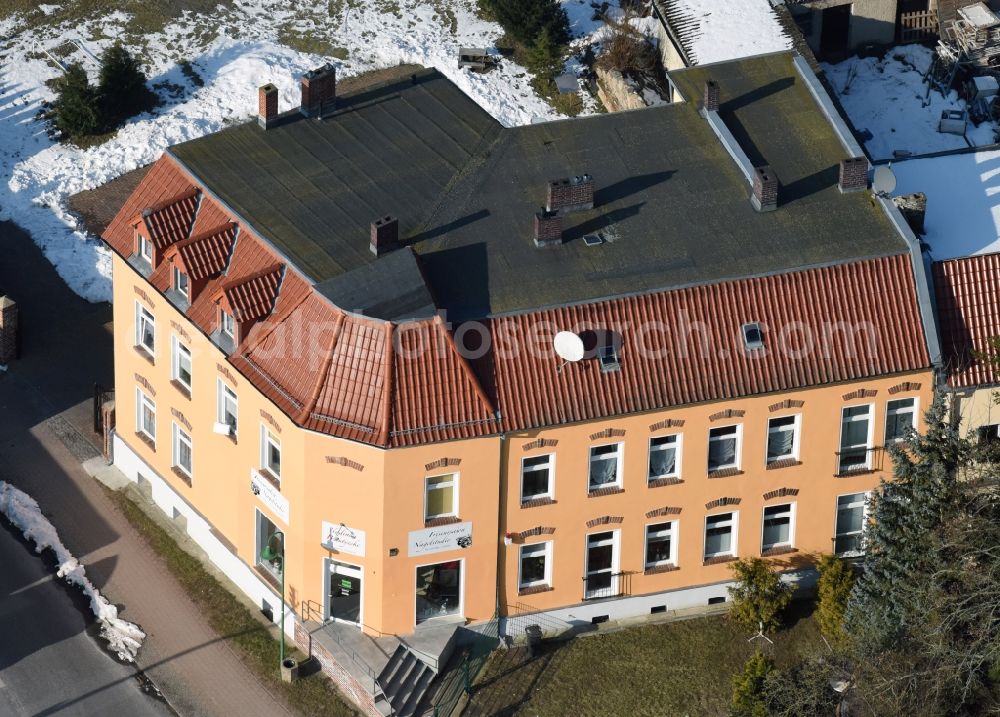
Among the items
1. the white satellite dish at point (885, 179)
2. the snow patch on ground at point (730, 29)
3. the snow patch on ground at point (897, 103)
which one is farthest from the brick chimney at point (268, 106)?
the snow patch on ground at point (897, 103)

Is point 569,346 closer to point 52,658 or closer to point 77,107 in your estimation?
point 52,658

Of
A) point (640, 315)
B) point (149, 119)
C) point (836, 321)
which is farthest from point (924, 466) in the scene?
point (149, 119)

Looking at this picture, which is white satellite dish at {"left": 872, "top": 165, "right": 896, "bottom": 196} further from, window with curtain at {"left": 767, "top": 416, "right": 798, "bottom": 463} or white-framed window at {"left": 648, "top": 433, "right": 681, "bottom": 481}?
white-framed window at {"left": 648, "top": 433, "right": 681, "bottom": 481}

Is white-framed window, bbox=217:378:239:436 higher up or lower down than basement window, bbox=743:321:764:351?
lower down

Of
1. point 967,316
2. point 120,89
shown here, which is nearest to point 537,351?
point 967,316

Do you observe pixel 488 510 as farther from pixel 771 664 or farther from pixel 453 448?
pixel 771 664

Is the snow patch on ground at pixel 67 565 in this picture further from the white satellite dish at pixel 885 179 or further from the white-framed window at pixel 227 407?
the white satellite dish at pixel 885 179

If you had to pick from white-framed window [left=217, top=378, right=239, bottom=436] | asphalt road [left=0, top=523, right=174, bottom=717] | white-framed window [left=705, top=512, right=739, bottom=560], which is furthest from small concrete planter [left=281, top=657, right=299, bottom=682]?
white-framed window [left=705, top=512, right=739, bottom=560]
